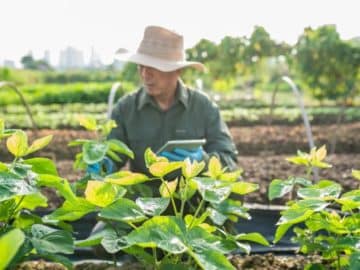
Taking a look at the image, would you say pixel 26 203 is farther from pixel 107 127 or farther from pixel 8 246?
pixel 8 246

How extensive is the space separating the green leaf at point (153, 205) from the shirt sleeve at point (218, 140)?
1.83 metres

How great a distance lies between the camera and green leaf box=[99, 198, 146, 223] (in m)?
1.20

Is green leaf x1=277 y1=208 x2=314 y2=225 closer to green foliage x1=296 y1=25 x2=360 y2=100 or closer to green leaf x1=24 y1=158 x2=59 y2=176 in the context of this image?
green leaf x1=24 y1=158 x2=59 y2=176

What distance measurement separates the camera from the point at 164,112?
3.35 m

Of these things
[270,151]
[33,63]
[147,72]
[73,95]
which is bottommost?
[33,63]

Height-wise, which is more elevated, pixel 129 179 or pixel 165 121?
pixel 129 179

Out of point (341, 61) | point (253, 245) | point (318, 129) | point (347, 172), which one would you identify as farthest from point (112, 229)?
point (341, 61)

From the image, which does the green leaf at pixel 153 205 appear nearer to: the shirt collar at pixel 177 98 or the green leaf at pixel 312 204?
the green leaf at pixel 312 204

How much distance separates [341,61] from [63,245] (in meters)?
14.4

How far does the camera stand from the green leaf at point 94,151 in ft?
5.19

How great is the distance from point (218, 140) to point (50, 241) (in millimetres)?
Result: 2012

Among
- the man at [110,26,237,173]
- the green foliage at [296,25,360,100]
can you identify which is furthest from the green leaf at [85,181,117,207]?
the green foliage at [296,25,360,100]

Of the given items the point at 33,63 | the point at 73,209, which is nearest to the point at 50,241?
the point at 73,209

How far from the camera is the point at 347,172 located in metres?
5.96
